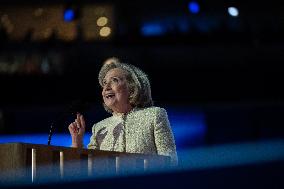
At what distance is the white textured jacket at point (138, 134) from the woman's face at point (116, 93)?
1.5 inches

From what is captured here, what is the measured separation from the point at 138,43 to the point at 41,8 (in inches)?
53.7

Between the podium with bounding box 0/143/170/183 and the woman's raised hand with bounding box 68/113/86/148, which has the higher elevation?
the woman's raised hand with bounding box 68/113/86/148

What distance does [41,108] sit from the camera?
746 centimetres

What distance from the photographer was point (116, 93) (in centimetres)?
312

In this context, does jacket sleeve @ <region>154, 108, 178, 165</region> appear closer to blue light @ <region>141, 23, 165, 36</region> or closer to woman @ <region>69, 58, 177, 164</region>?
woman @ <region>69, 58, 177, 164</region>

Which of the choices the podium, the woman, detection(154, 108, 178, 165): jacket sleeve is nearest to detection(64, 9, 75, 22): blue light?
the woman

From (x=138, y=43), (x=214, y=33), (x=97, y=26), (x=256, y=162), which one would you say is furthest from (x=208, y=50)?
(x=256, y=162)

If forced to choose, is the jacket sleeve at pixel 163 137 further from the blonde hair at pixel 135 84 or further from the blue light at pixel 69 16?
the blue light at pixel 69 16

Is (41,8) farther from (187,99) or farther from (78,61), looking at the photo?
(187,99)

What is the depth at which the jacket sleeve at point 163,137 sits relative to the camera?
115 inches

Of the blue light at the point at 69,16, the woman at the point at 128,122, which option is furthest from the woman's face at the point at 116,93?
the blue light at the point at 69,16

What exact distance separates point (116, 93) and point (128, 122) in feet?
0.47

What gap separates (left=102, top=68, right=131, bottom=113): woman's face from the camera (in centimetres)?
312

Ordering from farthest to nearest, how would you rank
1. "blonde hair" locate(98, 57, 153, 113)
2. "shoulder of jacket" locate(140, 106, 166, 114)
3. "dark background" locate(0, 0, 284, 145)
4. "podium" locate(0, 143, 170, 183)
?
"dark background" locate(0, 0, 284, 145)
"blonde hair" locate(98, 57, 153, 113)
"shoulder of jacket" locate(140, 106, 166, 114)
"podium" locate(0, 143, 170, 183)
